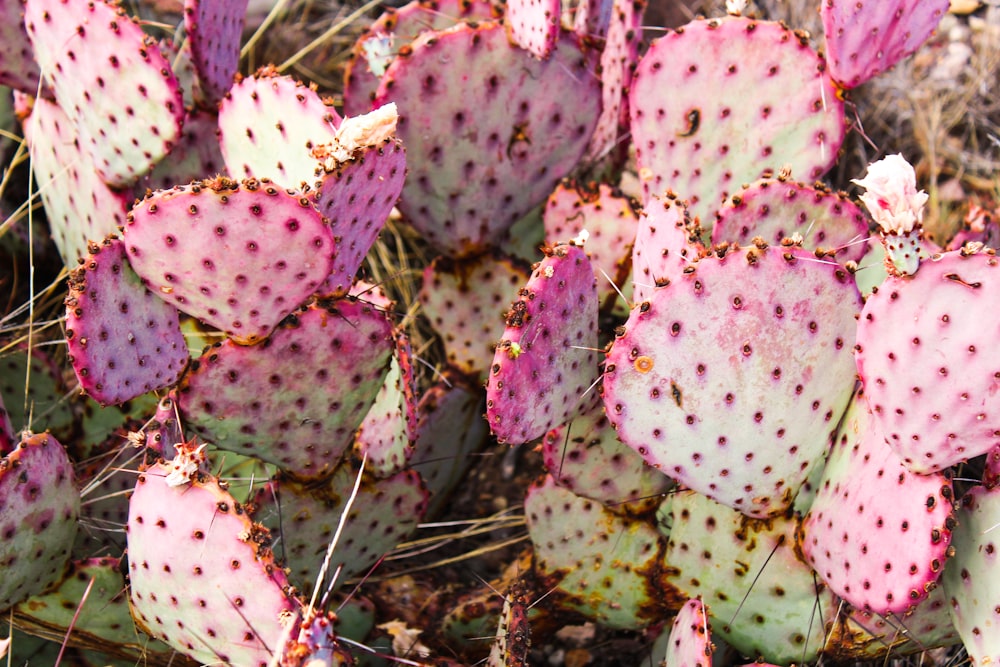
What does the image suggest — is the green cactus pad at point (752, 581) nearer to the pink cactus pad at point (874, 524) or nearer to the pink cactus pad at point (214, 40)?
the pink cactus pad at point (874, 524)

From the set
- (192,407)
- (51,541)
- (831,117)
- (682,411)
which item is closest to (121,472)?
(51,541)

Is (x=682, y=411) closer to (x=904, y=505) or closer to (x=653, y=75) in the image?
(x=904, y=505)

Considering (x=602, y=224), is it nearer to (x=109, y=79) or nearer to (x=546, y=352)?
(x=546, y=352)

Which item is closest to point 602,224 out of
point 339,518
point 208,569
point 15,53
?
point 339,518

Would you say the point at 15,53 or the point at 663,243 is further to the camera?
the point at 15,53

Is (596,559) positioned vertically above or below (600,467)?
below

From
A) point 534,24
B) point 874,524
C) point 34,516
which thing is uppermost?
point 534,24

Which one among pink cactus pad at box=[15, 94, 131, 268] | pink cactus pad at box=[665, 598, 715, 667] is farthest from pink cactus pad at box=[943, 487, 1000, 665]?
pink cactus pad at box=[15, 94, 131, 268]
